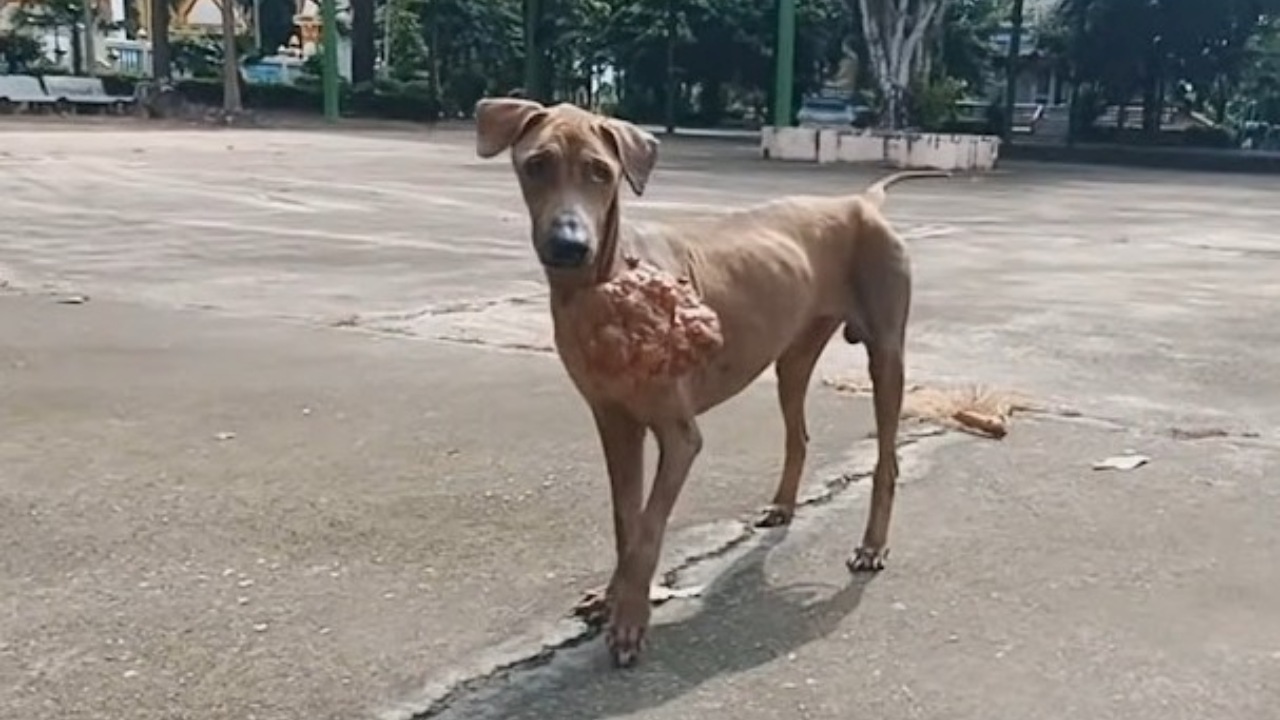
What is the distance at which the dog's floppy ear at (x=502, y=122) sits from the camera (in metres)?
3.18

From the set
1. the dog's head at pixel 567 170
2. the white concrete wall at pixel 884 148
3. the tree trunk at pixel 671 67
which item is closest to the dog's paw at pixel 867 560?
the dog's head at pixel 567 170

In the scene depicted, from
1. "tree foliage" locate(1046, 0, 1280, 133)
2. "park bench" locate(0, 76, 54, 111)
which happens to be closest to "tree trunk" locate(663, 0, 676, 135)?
"tree foliage" locate(1046, 0, 1280, 133)

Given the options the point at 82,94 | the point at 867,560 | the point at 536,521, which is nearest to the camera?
the point at 867,560

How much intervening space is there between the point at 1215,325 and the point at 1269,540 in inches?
181

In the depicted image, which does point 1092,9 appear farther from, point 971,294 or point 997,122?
point 971,294

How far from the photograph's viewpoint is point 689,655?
3520 mm

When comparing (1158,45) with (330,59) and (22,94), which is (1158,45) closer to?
(330,59)

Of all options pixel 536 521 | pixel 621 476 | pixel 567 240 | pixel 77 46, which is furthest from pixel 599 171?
pixel 77 46

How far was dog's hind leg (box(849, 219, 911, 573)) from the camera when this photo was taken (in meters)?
4.19

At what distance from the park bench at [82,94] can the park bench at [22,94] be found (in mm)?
334

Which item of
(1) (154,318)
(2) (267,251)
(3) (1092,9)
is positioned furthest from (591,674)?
(3) (1092,9)

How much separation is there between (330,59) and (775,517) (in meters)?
35.7

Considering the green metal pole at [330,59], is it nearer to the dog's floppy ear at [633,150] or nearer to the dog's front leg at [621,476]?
the dog's front leg at [621,476]

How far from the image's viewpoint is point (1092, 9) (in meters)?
33.6
